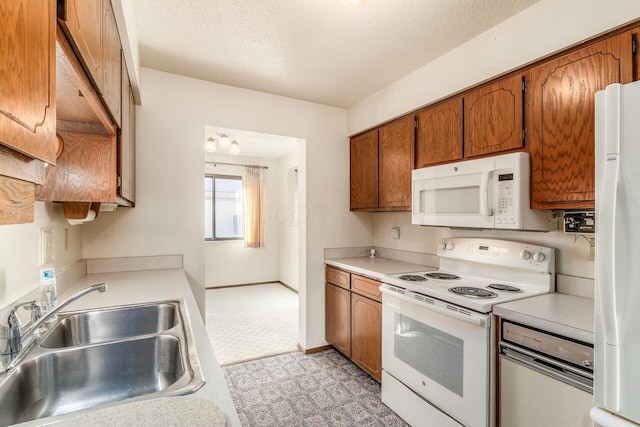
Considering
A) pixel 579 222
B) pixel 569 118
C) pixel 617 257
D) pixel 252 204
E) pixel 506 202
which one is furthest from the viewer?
pixel 252 204

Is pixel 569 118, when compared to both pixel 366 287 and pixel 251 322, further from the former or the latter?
pixel 251 322

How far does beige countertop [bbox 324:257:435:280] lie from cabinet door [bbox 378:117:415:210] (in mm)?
506

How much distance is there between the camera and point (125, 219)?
244 cm

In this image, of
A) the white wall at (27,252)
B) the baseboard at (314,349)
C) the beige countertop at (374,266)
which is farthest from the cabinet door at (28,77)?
the baseboard at (314,349)

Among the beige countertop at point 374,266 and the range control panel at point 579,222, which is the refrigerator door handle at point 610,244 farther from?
the beige countertop at point 374,266

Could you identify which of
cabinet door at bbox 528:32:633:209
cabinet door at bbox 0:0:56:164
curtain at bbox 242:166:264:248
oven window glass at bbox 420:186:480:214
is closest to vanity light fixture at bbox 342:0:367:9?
cabinet door at bbox 528:32:633:209

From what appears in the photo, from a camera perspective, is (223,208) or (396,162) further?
(223,208)

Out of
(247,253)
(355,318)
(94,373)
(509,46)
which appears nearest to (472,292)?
(355,318)

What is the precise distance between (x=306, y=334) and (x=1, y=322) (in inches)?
93.4

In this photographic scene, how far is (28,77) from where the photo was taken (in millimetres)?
485

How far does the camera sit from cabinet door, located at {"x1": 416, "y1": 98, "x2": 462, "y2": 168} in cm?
215

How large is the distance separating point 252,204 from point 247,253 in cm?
91

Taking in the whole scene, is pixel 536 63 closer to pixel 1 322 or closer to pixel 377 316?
pixel 377 316

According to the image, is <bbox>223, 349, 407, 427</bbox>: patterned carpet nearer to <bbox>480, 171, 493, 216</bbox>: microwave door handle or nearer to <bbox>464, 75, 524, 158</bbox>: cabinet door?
<bbox>480, 171, 493, 216</bbox>: microwave door handle
